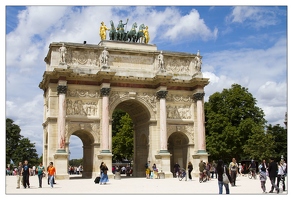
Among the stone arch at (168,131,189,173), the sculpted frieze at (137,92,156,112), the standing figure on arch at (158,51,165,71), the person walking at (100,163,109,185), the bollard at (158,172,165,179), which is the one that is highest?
the standing figure on arch at (158,51,165,71)

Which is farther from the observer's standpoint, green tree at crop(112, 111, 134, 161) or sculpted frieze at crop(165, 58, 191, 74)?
green tree at crop(112, 111, 134, 161)

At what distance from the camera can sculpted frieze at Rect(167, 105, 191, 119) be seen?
39.9 meters

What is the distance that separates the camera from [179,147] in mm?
42156

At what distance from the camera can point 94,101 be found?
37750mm

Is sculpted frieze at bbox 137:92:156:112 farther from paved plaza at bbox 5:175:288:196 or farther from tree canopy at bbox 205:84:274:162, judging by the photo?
paved plaza at bbox 5:175:288:196

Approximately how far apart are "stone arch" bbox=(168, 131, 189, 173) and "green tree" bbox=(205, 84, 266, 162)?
25.5 ft

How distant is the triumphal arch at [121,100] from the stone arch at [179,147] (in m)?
0.09

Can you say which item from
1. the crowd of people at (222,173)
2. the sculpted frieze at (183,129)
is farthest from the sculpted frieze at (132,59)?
the crowd of people at (222,173)

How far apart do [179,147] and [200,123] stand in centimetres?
380

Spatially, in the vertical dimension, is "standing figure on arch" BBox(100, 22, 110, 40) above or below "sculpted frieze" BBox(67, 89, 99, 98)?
above

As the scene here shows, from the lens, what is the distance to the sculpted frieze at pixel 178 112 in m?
39.9

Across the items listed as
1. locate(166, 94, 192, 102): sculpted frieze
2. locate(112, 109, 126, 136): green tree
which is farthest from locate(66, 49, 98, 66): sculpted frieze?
locate(112, 109, 126, 136): green tree

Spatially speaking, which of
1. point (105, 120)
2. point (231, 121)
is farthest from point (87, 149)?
point (231, 121)

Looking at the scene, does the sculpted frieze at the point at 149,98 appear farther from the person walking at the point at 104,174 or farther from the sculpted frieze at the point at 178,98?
the person walking at the point at 104,174
